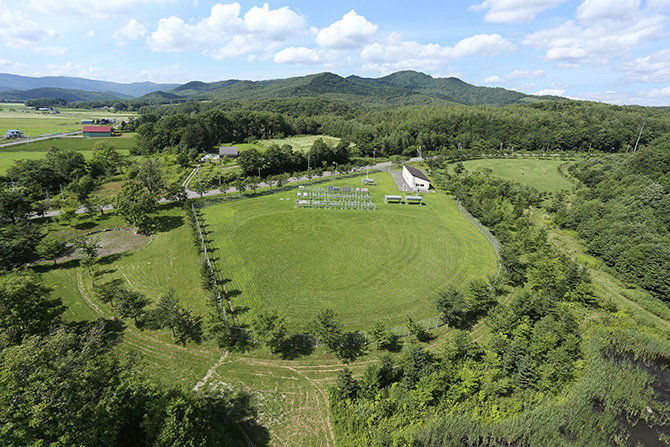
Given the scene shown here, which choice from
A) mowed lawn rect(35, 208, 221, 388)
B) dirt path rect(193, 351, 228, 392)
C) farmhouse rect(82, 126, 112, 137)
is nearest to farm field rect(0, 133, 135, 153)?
farmhouse rect(82, 126, 112, 137)

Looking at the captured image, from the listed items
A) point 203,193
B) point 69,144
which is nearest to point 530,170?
point 203,193

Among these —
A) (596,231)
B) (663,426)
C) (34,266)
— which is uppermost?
(596,231)

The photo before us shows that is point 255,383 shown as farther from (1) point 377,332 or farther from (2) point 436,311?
(2) point 436,311

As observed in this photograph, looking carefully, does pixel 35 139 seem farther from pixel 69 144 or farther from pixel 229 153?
pixel 229 153

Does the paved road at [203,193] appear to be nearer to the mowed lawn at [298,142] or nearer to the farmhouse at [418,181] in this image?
the farmhouse at [418,181]

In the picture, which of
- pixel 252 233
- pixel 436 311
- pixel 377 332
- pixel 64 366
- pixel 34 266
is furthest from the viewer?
pixel 252 233

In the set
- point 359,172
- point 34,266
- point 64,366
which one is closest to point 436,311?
point 64,366

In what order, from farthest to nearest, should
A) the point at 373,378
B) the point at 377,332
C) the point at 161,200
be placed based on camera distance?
the point at 161,200
the point at 377,332
the point at 373,378
